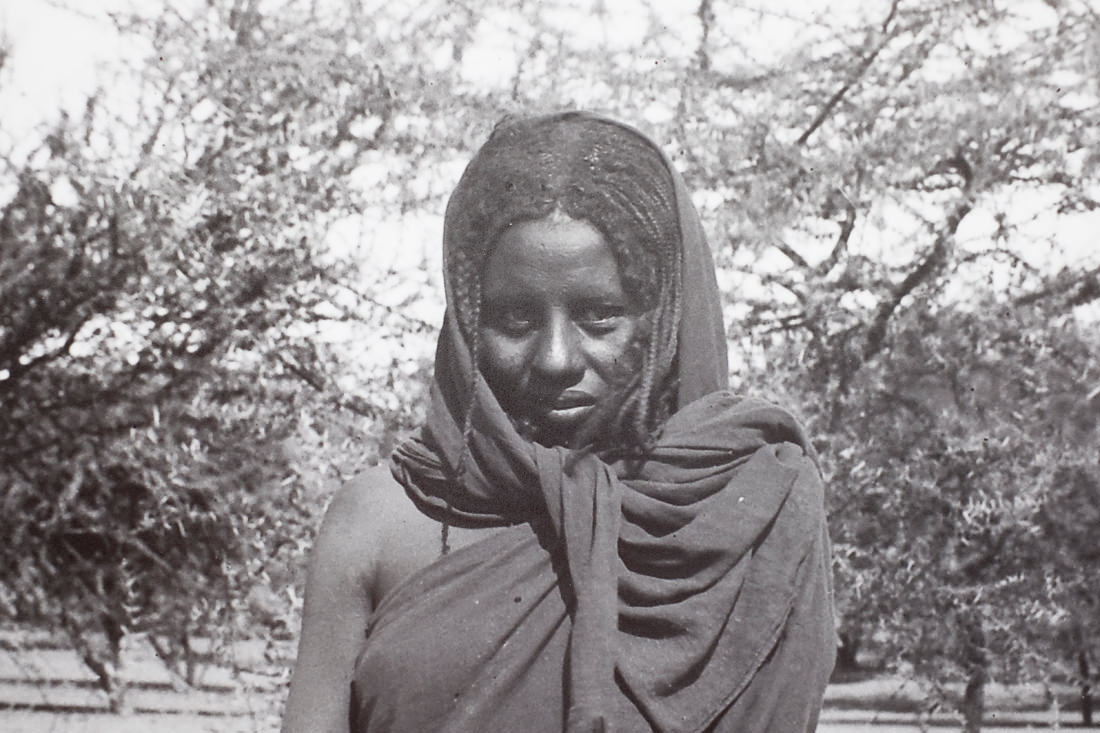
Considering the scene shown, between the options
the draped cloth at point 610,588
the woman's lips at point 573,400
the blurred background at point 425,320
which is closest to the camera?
the draped cloth at point 610,588

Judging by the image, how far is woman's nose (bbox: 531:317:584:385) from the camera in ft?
5.45

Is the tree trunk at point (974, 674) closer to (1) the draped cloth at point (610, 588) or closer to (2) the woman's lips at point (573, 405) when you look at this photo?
(1) the draped cloth at point (610, 588)

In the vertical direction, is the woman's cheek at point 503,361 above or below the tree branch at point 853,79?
below

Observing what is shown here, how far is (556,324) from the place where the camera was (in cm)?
169

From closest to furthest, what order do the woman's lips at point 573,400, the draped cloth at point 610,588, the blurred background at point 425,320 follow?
the draped cloth at point 610,588 < the woman's lips at point 573,400 < the blurred background at point 425,320

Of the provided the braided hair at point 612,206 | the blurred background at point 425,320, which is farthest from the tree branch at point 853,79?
the braided hair at point 612,206

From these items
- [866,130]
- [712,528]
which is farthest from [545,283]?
[866,130]

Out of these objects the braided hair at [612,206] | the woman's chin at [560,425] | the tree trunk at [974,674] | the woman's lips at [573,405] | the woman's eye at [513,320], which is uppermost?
the braided hair at [612,206]

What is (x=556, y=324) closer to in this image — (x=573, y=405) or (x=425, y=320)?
(x=573, y=405)

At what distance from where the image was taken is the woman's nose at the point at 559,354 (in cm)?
166

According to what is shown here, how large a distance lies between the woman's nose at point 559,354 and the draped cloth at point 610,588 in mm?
78

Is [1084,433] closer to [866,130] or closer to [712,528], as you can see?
[866,130]

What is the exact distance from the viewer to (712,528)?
5.30 feet

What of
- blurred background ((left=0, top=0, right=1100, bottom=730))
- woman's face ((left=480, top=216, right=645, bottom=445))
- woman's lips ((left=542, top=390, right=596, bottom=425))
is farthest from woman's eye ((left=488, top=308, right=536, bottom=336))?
blurred background ((left=0, top=0, right=1100, bottom=730))
